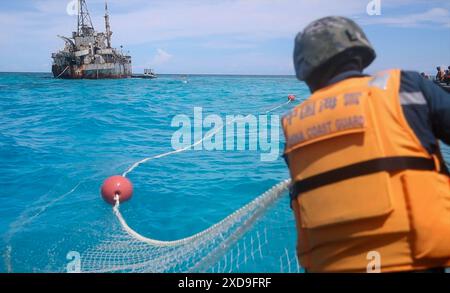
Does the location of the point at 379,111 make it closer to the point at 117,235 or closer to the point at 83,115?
the point at 117,235

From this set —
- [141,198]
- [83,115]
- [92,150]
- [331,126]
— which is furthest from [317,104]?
[83,115]

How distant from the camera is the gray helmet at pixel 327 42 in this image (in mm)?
2258

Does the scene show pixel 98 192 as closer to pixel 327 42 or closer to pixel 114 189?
pixel 114 189

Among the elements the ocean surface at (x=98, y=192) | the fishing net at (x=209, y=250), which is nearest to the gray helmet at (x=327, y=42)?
the fishing net at (x=209, y=250)

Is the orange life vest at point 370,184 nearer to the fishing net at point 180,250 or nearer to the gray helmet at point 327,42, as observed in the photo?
the gray helmet at point 327,42

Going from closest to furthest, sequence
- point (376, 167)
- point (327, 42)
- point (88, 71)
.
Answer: point (376, 167), point (327, 42), point (88, 71)

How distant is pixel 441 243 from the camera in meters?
1.96

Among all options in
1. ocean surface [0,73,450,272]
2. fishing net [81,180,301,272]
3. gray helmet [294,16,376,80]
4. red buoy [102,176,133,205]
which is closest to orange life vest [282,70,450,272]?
gray helmet [294,16,376,80]

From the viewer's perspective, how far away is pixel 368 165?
6.61ft

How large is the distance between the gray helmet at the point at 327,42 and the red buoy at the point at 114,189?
632cm

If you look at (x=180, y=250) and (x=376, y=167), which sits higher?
(x=376, y=167)

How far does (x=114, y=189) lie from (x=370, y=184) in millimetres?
6713

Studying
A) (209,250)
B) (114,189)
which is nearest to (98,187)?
(114,189)
